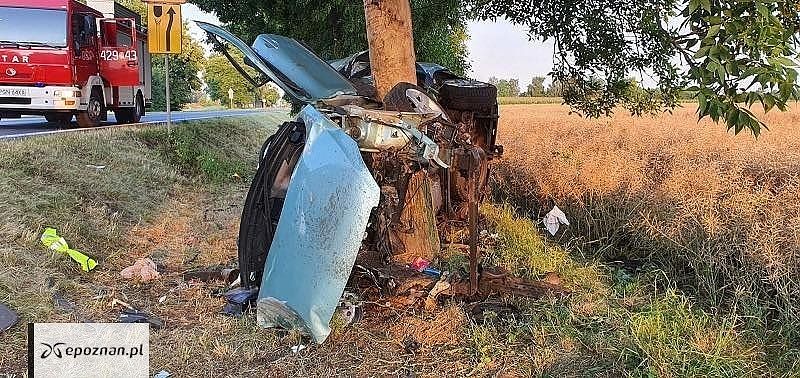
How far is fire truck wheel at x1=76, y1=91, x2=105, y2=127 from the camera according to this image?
10.5m

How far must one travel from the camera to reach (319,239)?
2973 mm

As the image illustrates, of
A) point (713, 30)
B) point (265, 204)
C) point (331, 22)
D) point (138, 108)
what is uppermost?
point (331, 22)

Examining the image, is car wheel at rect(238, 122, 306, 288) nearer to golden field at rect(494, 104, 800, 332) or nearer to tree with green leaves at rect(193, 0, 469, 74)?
golden field at rect(494, 104, 800, 332)

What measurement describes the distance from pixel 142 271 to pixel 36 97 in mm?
6548

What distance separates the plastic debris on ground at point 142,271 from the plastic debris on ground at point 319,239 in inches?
77.2

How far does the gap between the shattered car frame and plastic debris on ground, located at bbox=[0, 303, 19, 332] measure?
1.28 meters

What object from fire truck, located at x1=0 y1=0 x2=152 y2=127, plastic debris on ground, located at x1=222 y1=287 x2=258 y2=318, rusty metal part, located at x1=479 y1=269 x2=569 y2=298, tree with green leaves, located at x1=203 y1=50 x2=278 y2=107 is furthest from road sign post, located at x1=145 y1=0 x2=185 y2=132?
tree with green leaves, located at x1=203 y1=50 x2=278 y2=107

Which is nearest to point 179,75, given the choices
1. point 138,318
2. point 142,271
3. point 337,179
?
point 142,271

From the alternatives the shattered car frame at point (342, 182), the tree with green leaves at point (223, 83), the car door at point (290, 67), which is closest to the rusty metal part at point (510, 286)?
the shattered car frame at point (342, 182)

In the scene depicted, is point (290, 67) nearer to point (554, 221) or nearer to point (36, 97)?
point (554, 221)

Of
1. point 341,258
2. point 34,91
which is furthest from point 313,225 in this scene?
point 34,91

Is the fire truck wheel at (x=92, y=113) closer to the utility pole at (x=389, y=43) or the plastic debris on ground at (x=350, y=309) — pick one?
the utility pole at (x=389, y=43)

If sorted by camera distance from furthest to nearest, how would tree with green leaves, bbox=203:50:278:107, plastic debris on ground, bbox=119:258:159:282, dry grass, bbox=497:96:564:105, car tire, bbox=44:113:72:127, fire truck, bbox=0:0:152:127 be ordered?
tree with green leaves, bbox=203:50:278:107
dry grass, bbox=497:96:564:105
car tire, bbox=44:113:72:127
fire truck, bbox=0:0:152:127
plastic debris on ground, bbox=119:258:159:282

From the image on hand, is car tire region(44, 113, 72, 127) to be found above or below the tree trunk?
below
